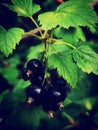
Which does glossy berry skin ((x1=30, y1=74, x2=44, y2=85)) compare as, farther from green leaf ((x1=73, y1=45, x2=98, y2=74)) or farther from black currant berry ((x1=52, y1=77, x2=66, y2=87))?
green leaf ((x1=73, y1=45, x2=98, y2=74))

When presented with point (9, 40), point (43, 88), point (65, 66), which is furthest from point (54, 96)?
point (9, 40)

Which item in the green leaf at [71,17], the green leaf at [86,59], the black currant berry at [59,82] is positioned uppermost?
the green leaf at [71,17]

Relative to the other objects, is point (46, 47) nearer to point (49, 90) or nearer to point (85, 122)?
point (49, 90)

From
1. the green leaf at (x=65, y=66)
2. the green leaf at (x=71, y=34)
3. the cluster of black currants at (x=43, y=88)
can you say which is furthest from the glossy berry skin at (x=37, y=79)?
the green leaf at (x=71, y=34)

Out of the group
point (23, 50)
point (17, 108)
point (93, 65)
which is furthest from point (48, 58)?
point (23, 50)

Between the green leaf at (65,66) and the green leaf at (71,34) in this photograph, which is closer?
the green leaf at (65,66)

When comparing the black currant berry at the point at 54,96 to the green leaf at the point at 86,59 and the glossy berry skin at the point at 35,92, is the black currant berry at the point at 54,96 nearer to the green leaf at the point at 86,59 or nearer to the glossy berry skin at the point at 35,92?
the glossy berry skin at the point at 35,92

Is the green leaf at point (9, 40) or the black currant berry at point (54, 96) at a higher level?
the green leaf at point (9, 40)
